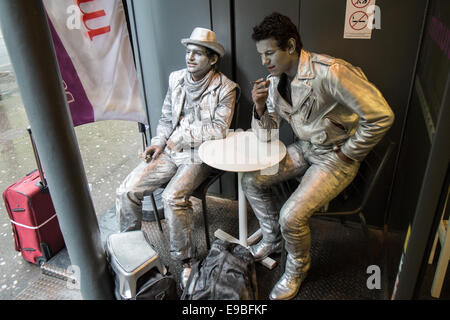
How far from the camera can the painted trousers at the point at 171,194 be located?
97.7 inches

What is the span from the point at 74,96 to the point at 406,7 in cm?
225

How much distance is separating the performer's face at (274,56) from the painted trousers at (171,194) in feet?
2.74

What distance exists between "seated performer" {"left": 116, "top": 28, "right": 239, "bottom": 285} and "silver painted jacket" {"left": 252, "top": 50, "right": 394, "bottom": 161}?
1.18 feet

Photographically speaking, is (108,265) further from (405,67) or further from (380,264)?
(405,67)

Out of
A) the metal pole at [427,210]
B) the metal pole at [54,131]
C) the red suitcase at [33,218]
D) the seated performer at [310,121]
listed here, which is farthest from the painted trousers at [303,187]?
the red suitcase at [33,218]

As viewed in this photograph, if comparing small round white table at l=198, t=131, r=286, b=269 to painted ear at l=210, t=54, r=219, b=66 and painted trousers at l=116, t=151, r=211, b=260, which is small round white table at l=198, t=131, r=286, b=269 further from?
painted ear at l=210, t=54, r=219, b=66

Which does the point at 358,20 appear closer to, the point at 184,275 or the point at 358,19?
the point at 358,19

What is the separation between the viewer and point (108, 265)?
2104 millimetres

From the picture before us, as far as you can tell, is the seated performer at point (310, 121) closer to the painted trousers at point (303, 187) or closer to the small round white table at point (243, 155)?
the painted trousers at point (303, 187)

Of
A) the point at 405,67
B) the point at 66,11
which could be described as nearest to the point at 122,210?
the point at 66,11

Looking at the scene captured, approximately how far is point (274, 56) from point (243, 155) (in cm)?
63

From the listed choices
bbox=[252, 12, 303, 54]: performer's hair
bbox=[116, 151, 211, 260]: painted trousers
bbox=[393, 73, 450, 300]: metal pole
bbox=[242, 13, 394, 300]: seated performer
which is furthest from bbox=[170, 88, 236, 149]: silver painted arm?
bbox=[393, 73, 450, 300]: metal pole

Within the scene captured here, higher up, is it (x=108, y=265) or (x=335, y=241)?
(x=108, y=265)

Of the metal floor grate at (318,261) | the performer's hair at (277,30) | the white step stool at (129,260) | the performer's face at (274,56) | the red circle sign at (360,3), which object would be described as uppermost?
the red circle sign at (360,3)
